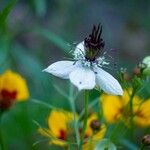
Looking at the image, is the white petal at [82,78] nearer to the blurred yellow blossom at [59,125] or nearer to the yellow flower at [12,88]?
the blurred yellow blossom at [59,125]

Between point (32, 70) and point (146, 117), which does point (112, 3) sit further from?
point (146, 117)

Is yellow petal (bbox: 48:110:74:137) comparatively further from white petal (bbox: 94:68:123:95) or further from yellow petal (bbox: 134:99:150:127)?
white petal (bbox: 94:68:123:95)

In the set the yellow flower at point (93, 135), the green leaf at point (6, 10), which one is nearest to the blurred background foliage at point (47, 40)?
the green leaf at point (6, 10)

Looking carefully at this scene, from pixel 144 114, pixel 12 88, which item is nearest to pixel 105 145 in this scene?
pixel 144 114

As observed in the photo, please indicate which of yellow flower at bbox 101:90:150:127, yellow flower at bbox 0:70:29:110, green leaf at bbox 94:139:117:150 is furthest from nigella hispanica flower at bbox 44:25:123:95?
yellow flower at bbox 0:70:29:110

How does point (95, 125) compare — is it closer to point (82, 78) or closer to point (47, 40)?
point (82, 78)

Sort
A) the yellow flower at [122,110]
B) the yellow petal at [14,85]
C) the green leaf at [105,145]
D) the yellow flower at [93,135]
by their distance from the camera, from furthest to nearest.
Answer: the yellow petal at [14,85], the yellow flower at [122,110], the yellow flower at [93,135], the green leaf at [105,145]

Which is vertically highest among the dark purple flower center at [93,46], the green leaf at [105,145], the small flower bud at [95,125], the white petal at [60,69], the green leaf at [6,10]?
the green leaf at [6,10]
